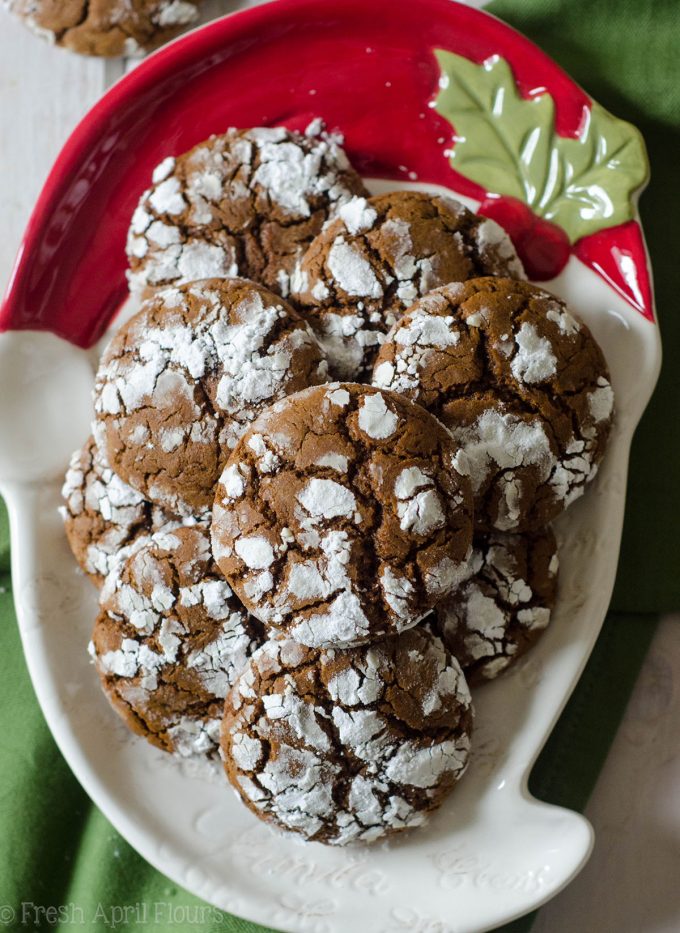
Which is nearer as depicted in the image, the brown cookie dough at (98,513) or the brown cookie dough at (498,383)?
the brown cookie dough at (498,383)

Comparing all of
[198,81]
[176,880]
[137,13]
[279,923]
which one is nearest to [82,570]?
[176,880]

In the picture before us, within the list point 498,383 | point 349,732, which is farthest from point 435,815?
point 498,383

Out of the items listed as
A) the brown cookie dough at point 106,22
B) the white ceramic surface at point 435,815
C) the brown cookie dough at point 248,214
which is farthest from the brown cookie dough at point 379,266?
the brown cookie dough at point 106,22

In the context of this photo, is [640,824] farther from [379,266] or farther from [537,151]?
[537,151]

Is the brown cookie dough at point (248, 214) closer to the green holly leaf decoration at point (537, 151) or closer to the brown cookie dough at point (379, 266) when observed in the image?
the brown cookie dough at point (379, 266)

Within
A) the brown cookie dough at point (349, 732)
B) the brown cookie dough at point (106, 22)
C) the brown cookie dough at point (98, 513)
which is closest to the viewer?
the brown cookie dough at point (349, 732)

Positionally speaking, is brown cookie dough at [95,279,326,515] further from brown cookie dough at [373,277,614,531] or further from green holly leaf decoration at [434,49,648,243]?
green holly leaf decoration at [434,49,648,243]

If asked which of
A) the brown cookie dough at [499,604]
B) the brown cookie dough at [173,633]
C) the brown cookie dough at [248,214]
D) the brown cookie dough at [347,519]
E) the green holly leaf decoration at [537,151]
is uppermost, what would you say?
the green holly leaf decoration at [537,151]
